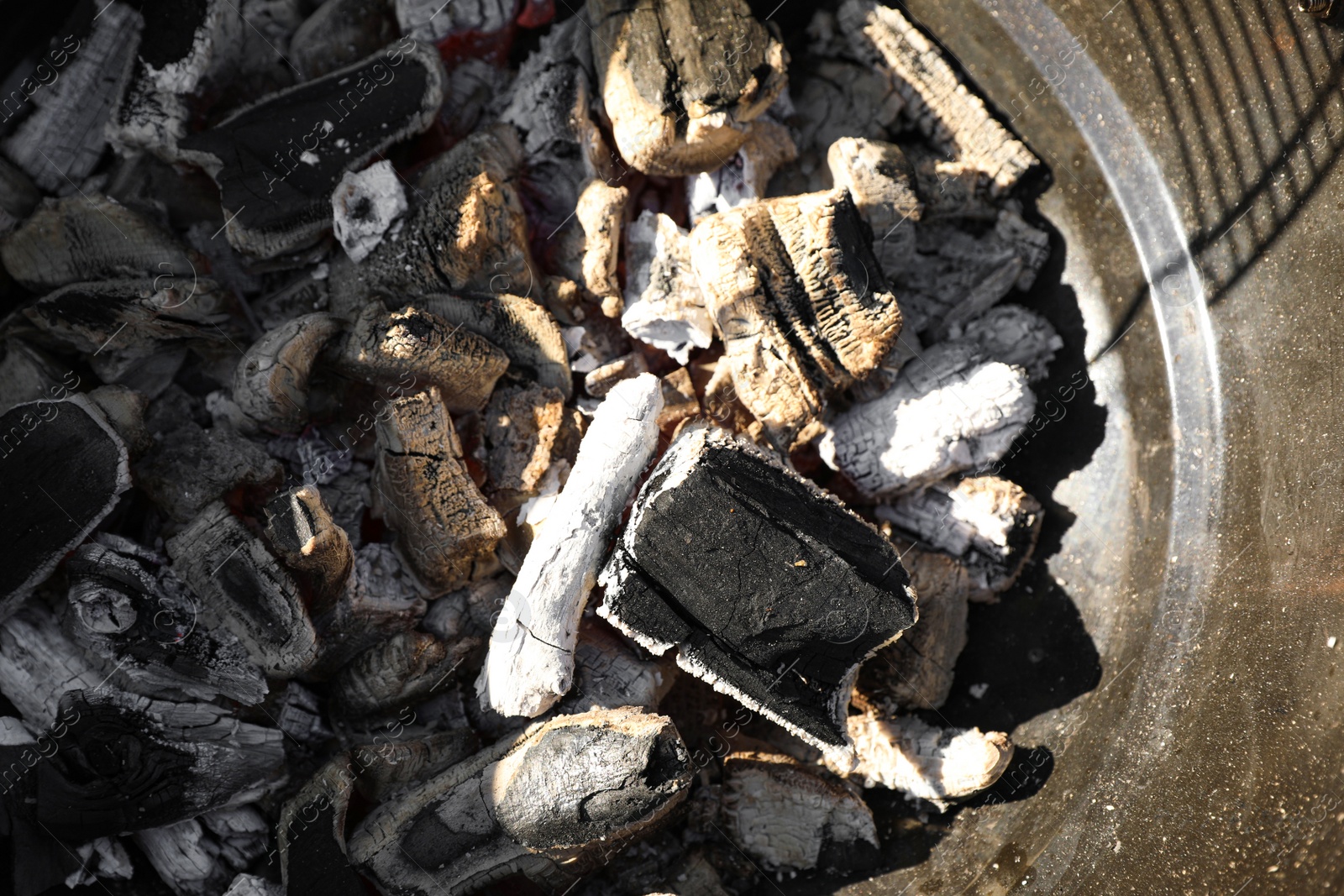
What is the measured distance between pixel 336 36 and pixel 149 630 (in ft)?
5.93

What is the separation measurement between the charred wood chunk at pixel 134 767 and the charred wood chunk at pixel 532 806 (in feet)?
1.25

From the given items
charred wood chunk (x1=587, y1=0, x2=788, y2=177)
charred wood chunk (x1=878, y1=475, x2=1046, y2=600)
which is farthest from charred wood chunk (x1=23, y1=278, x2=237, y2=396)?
charred wood chunk (x1=878, y1=475, x2=1046, y2=600)

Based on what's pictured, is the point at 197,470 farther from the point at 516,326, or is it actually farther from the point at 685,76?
the point at 685,76

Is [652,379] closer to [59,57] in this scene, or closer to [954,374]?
[954,374]

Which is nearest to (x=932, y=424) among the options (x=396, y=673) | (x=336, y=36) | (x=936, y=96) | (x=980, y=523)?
(x=980, y=523)

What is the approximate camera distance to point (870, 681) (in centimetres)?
261

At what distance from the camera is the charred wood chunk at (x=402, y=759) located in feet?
7.55

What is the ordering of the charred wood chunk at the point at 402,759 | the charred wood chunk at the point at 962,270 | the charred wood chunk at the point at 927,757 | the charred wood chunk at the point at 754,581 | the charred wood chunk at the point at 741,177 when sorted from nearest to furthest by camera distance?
the charred wood chunk at the point at 754,581, the charred wood chunk at the point at 402,759, the charred wood chunk at the point at 927,757, the charred wood chunk at the point at 741,177, the charred wood chunk at the point at 962,270

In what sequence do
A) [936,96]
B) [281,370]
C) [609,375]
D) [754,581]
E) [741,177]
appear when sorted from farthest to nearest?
[936,96], [741,177], [609,375], [281,370], [754,581]

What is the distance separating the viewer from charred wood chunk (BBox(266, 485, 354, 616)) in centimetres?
215

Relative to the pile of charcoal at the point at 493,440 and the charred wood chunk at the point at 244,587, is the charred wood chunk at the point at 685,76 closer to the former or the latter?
the pile of charcoal at the point at 493,440

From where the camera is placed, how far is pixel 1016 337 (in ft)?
8.94

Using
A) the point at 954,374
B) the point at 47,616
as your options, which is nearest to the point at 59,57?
the point at 47,616

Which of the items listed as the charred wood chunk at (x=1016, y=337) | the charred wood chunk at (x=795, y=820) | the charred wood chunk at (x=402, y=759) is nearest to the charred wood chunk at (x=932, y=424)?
the charred wood chunk at (x=1016, y=337)
